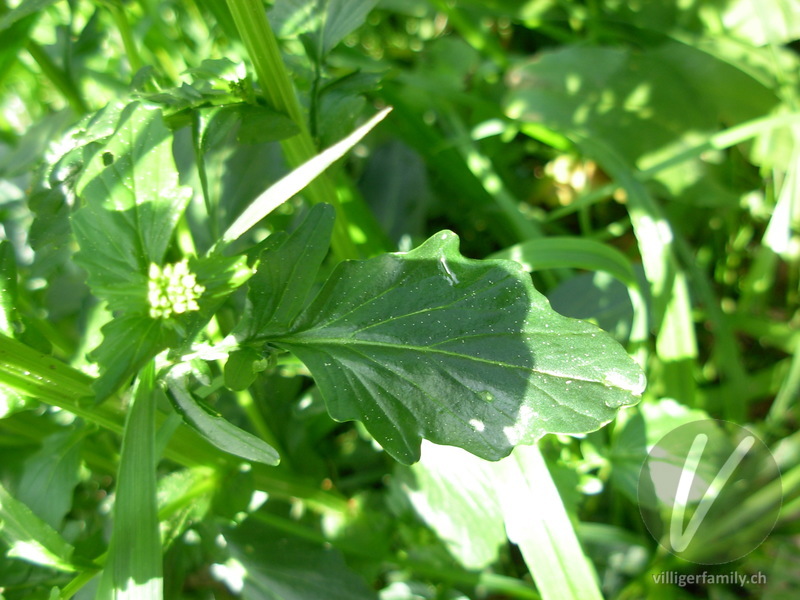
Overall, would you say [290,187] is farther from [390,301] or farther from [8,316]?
[8,316]

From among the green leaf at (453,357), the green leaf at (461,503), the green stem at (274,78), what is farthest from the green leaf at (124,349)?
the green leaf at (461,503)

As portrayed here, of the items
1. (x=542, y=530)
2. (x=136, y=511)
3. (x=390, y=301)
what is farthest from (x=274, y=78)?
(x=542, y=530)

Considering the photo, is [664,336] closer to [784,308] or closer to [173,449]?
[784,308]

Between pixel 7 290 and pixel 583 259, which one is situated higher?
pixel 7 290

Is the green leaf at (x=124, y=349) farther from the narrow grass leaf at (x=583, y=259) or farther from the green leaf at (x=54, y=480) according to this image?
the narrow grass leaf at (x=583, y=259)

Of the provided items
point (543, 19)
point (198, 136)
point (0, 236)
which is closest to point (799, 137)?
point (543, 19)

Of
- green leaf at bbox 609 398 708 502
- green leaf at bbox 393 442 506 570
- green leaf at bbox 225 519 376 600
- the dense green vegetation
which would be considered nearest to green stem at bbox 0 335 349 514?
the dense green vegetation
